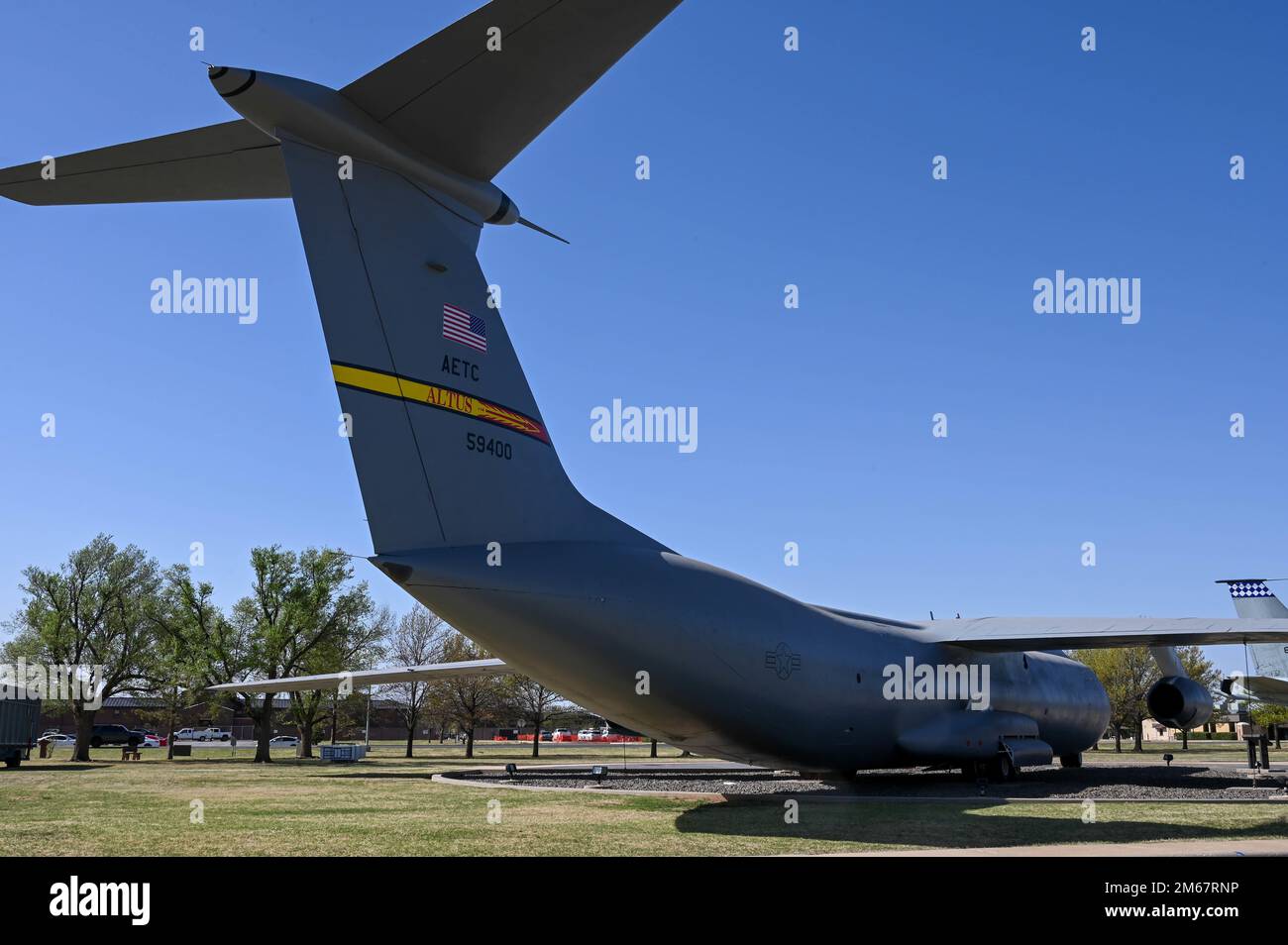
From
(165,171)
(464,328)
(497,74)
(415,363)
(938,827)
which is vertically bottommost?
(938,827)

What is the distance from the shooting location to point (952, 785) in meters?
16.9

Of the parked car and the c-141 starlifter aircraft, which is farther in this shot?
the parked car

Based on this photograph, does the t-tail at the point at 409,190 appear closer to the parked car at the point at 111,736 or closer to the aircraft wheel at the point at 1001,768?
the aircraft wheel at the point at 1001,768

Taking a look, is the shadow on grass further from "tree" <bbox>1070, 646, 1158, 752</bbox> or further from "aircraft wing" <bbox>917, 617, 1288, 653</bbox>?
"tree" <bbox>1070, 646, 1158, 752</bbox>

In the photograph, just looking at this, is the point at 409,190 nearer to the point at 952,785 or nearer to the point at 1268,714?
the point at 952,785

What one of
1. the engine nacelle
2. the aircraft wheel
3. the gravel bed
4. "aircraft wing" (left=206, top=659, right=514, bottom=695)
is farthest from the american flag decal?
the engine nacelle

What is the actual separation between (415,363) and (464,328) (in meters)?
0.74

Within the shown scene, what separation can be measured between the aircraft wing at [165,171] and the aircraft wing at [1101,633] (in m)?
12.6

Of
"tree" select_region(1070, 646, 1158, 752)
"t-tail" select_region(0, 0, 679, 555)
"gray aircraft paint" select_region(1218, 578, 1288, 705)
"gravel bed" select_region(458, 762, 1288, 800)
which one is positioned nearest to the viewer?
"t-tail" select_region(0, 0, 679, 555)

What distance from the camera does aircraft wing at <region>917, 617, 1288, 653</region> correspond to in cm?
1478

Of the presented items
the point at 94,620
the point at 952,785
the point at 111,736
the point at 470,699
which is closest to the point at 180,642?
the point at 94,620

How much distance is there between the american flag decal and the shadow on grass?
510 cm

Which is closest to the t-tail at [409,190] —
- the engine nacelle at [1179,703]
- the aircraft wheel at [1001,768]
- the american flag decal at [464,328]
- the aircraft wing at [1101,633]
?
the american flag decal at [464,328]

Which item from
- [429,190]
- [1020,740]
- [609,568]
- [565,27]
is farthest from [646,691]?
[1020,740]
